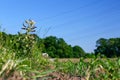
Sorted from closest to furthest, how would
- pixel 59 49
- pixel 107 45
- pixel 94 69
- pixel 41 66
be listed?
pixel 94 69 → pixel 41 66 → pixel 59 49 → pixel 107 45

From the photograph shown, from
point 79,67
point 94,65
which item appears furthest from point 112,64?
point 79,67

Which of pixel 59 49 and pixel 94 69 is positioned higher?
pixel 59 49

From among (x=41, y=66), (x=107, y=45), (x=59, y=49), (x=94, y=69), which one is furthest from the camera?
(x=107, y=45)

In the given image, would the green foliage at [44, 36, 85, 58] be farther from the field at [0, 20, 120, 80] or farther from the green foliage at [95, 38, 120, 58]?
the field at [0, 20, 120, 80]

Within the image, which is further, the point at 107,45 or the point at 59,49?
the point at 107,45

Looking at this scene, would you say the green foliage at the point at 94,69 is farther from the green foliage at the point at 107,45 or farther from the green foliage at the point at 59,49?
the green foliage at the point at 107,45

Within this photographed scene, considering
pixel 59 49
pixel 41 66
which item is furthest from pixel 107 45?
pixel 41 66

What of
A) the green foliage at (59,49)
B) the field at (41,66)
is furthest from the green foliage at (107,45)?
the field at (41,66)

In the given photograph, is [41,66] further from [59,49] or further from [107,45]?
[107,45]

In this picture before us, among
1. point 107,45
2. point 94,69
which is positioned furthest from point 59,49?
point 94,69

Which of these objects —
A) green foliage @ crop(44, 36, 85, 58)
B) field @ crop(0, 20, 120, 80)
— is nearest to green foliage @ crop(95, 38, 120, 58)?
green foliage @ crop(44, 36, 85, 58)

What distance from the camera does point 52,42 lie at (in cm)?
9250

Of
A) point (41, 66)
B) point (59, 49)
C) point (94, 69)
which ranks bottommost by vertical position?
point (94, 69)

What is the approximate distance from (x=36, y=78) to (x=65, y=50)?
97200 mm
